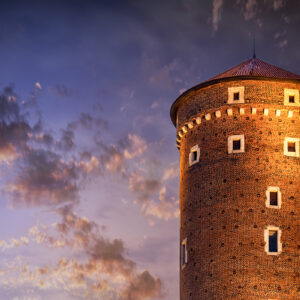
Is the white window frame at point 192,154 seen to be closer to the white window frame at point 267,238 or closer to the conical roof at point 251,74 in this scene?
the conical roof at point 251,74

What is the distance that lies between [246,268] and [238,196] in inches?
158

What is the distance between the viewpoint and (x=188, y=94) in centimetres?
4566

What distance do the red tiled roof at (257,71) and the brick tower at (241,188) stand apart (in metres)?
0.12

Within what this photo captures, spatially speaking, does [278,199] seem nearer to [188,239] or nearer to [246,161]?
[246,161]

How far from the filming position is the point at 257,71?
45.1 metres

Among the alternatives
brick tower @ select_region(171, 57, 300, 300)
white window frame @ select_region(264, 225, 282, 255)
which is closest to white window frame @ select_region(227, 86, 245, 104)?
brick tower @ select_region(171, 57, 300, 300)

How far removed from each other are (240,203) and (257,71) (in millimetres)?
8534

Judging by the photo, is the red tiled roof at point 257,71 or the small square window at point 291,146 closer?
the small square window at point 291,146

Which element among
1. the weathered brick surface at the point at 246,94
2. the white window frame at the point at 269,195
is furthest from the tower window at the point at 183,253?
the weathered brick surface at the point at 246,94

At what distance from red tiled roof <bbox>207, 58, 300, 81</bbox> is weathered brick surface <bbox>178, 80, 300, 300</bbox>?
A: 1152 mm

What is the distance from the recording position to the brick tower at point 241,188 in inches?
1586

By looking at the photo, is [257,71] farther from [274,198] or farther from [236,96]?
[274,198]

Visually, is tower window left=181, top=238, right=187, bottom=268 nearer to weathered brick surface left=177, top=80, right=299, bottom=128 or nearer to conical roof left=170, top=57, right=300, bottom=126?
weathered brick surface left=177, top=80, right=299, bottom=128

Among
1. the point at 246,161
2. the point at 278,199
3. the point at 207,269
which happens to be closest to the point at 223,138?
the point at 246,161
